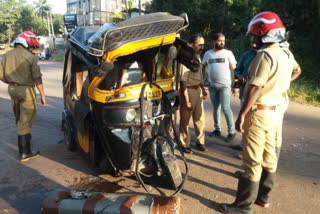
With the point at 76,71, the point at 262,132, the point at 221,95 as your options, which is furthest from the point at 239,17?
the point at 262,132

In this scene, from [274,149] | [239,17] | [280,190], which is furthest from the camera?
[239,17]

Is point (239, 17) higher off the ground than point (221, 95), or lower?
higher

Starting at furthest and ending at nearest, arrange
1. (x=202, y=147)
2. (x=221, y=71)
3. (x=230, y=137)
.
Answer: (x=230, y=137) → (x=221, y=71) → (x=202, y=147)

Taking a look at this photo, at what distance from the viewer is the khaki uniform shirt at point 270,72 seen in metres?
2.94

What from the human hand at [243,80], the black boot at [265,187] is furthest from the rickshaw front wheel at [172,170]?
the human hand at [243,80]

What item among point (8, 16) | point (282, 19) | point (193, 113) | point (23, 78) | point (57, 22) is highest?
point (8, 16)

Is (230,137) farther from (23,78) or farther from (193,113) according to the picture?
(23,78)

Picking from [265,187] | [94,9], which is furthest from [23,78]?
[94,9]

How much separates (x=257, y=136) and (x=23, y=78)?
3.67 meters

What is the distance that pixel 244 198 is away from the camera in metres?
3.30

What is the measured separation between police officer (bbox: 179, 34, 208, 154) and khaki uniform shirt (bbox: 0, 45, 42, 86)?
7.82 feet

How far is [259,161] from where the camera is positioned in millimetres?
3174

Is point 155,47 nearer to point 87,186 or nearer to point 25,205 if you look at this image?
point 87,186

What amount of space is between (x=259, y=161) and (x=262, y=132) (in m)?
0.32
